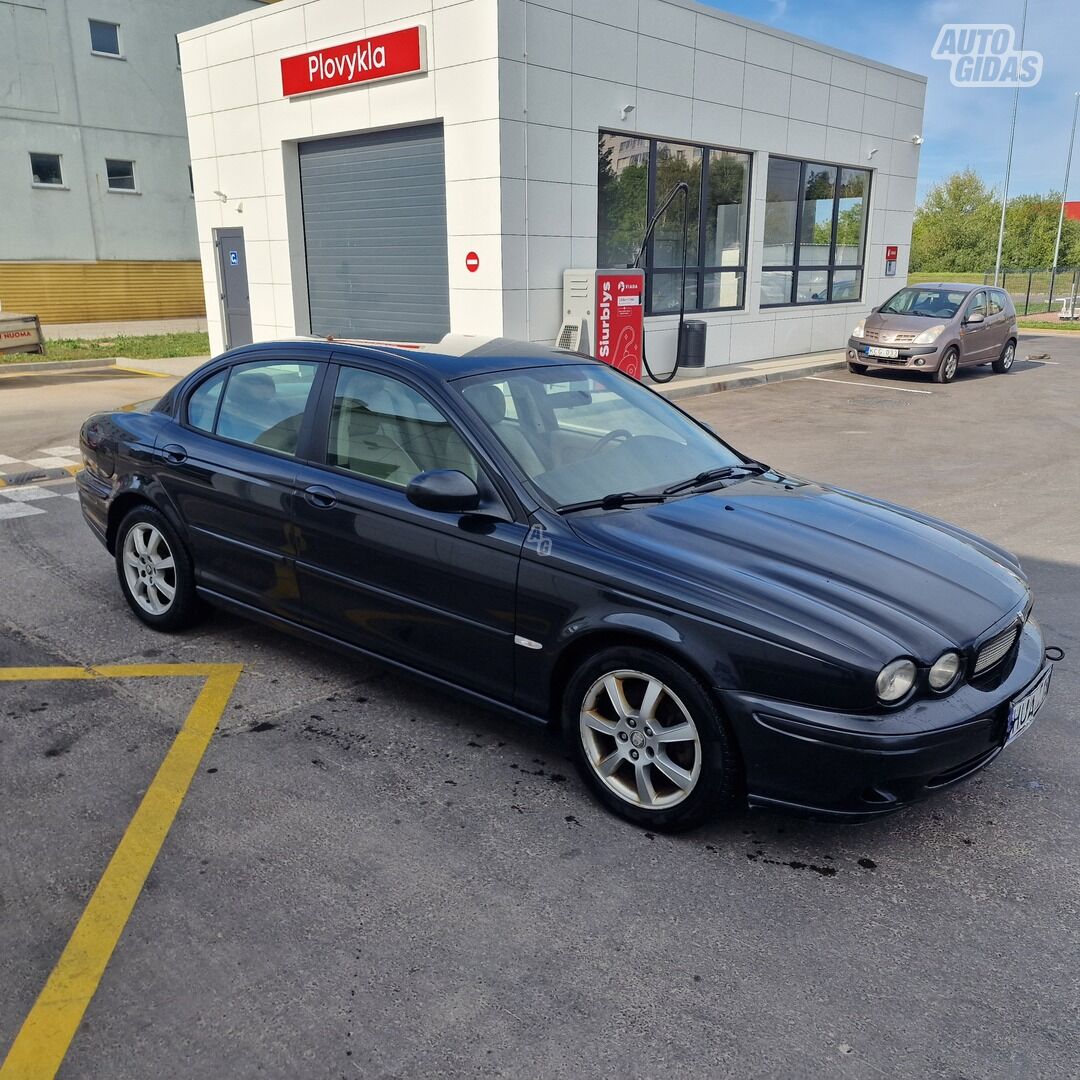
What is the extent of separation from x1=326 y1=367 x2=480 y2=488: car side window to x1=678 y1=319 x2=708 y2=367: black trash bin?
12.0 m

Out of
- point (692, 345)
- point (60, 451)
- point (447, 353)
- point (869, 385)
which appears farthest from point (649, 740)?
point (869, 385)

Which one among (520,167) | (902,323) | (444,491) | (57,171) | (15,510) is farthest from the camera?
(57,171)

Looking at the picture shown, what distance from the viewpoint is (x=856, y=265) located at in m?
20.5

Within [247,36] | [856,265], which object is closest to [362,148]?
[247,36]

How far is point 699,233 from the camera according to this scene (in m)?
16.4

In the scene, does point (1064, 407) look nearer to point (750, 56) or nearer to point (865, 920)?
point (750, 56)

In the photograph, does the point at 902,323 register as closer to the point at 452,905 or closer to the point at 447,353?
the point at 447,353

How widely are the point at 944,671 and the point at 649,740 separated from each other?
972 millimetres

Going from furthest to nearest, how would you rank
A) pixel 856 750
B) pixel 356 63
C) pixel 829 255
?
pixel 829 255 < pixel 356 63 < pixel 856 750

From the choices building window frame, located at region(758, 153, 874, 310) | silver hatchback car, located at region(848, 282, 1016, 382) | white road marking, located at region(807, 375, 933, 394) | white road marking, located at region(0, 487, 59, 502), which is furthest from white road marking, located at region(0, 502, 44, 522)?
silver hatchback car, located at region(848, 282, 1016, 382)

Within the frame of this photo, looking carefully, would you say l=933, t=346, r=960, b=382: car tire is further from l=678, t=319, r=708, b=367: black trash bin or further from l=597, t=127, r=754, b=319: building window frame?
l=678, t=319, r=708, b=367: black trash bin

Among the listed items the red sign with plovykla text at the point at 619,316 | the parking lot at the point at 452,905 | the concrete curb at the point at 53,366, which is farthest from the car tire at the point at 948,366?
the concrete curb at the point at 53,366

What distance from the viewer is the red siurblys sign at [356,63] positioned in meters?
13.2

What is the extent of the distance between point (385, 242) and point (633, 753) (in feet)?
41.6
